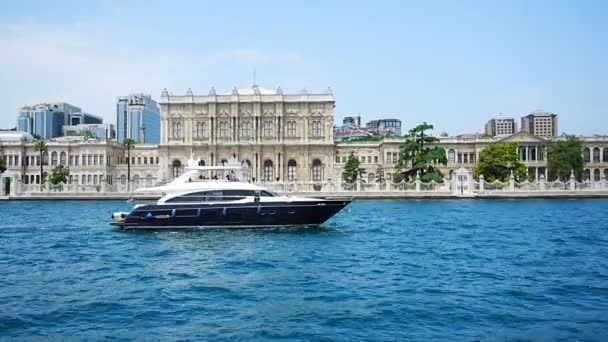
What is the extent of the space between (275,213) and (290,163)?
53480mm

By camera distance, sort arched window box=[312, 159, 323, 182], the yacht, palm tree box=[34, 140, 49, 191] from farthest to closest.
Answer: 1. arched window box=[312, 159, 323, 182]
2. palm tree box=[34, 140, 49, 191]
3. the yacht

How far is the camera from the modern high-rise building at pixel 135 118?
178 m

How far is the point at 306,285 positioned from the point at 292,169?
214 feet

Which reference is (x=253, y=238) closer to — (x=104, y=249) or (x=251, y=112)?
(x=104, y=249)

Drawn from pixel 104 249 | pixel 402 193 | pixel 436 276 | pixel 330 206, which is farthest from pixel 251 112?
pixel 436 276

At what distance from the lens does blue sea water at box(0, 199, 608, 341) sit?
11336 mm

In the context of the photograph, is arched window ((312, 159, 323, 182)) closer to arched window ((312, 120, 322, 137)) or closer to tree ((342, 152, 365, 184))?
arched window ((312, 120, 322, 137))

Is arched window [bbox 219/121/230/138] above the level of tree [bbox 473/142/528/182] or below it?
above

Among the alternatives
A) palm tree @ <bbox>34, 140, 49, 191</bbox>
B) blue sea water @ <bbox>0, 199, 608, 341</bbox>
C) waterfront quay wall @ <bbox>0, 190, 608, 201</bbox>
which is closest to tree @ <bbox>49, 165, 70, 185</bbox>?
palm tree @ <bbox>34, 140, 49, 191</bbox>

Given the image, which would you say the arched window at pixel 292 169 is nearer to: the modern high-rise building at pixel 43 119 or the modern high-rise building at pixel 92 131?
the modern high-rise building at pixel 92 131

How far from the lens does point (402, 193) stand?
60.3 metres

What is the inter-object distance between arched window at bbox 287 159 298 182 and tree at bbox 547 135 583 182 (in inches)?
1205

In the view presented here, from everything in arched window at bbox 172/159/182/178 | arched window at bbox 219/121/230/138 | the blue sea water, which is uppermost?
arched window at bbox 219/121/230/138

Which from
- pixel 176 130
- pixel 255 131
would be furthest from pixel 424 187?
pixel 176 130
